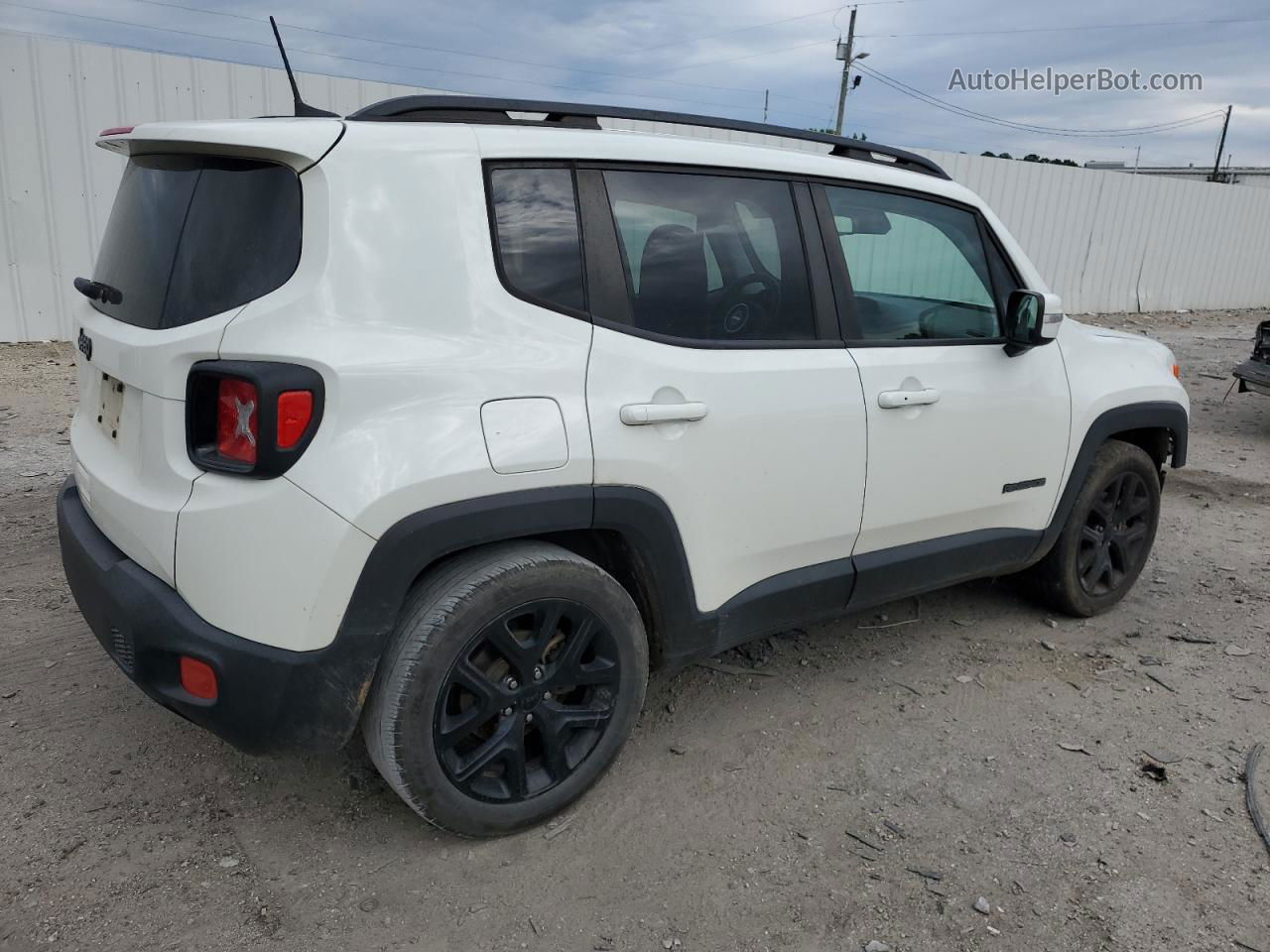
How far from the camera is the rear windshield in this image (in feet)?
7.20

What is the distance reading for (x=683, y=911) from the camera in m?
2.37

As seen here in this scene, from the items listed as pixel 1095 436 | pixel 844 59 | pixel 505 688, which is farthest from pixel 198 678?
pixel 844 59

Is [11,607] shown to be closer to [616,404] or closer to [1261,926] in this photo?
[616,404]

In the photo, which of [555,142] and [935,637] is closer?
[555,142]

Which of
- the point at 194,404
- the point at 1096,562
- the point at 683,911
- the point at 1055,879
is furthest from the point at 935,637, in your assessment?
the point at 194,404

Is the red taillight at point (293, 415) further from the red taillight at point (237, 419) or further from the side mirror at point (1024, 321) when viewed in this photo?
the side mirror at point (1024, 321)

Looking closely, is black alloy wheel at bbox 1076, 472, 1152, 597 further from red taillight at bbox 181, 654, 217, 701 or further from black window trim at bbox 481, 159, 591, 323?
red taillight at bbox 181, 654, 217, 701

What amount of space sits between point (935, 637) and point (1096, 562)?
803 millimetres

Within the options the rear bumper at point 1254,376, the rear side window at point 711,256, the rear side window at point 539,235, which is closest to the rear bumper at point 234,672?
the rear side window at point 539,235

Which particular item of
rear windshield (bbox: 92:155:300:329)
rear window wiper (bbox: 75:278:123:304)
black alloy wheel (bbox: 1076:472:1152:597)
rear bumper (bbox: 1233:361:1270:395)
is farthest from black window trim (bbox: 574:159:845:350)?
rear bumper (bbox: 1233:361:1270:395)

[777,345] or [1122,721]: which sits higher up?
[777,345]

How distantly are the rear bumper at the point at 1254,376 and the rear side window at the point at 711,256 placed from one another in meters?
6.98

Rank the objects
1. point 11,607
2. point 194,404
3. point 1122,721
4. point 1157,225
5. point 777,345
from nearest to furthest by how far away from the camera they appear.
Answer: point 194,404
point 777,345
point 1122,721
point 11,607
point 1157,225

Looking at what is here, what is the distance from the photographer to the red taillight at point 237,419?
208cm
